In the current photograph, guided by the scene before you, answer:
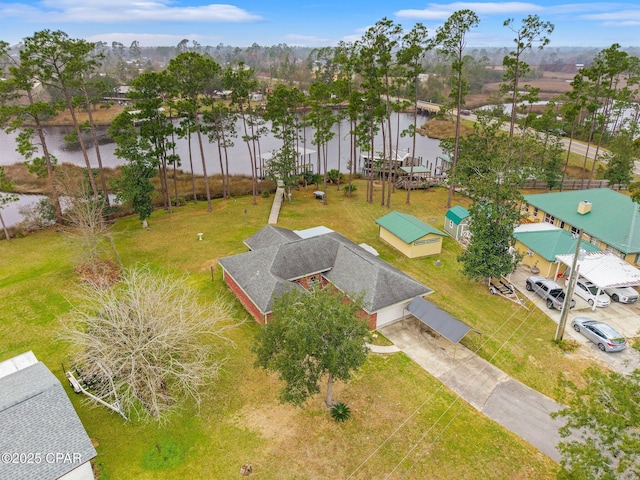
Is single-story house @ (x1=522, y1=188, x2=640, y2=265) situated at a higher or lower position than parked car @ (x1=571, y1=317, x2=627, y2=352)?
higher

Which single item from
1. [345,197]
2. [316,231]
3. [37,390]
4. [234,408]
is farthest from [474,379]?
[345,197]

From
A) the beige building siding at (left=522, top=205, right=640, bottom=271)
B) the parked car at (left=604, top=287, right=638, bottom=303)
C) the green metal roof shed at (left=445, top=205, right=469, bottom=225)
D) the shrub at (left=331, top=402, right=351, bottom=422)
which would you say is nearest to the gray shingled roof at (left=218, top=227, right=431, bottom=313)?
the shrub at (left=331, top=402, right=351, bottom=422)

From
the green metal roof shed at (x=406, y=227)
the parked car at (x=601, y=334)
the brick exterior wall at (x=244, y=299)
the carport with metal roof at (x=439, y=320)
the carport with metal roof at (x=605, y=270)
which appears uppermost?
the green metal roof shed at (x=406, y=227)

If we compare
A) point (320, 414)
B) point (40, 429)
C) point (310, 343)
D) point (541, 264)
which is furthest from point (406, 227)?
point (40, 429)

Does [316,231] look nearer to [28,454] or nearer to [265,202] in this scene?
[265,202]

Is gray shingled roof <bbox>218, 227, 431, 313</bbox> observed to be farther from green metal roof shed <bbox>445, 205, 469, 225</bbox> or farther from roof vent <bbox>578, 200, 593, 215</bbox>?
roof vent <bbox>578, 200, 593, 215</bbox>

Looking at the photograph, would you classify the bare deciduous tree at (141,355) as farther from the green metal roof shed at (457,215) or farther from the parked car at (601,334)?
the green metal roof shed at (457,215)

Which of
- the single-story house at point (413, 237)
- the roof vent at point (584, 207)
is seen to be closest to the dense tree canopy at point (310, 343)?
the single-story house at point (413, 237)
